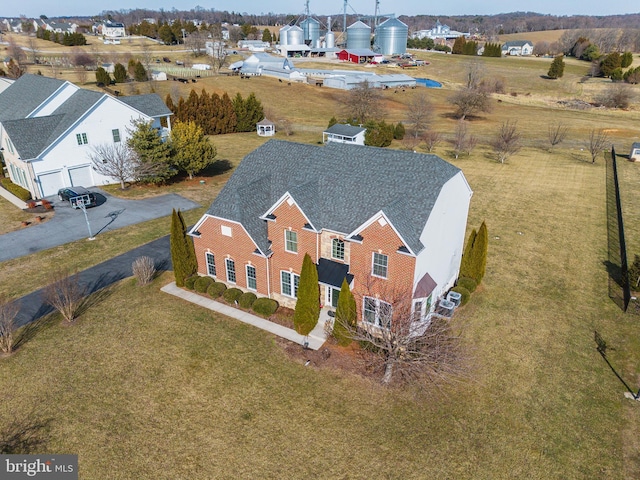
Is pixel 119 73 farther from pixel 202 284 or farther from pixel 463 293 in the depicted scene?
pixel 463 293

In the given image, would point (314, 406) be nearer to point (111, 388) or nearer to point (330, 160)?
point (111, 388)

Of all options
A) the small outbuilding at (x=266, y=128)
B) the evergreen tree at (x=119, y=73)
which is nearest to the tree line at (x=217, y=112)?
the small outbuilding at (x=266, y=128)

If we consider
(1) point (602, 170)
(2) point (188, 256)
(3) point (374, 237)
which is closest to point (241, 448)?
(3) point (374, 237)

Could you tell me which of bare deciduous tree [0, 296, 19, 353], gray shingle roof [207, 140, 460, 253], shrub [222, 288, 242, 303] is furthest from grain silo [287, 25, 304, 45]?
bare deciduous tree [0, 296, 19, 353]

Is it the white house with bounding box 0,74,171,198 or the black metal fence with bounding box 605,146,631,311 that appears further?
the white house with bounding box 0,74,171,198

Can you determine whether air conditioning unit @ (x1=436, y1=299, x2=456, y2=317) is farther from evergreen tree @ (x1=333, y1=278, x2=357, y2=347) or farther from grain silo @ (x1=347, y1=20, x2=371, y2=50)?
grain silo @ (x1=347, y1=20, x2=371, y2=50)

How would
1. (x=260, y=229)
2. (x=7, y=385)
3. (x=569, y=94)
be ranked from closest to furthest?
1. (x=7, y=385)
2. (x=260, y=229)
3. (x=569, y=94)
